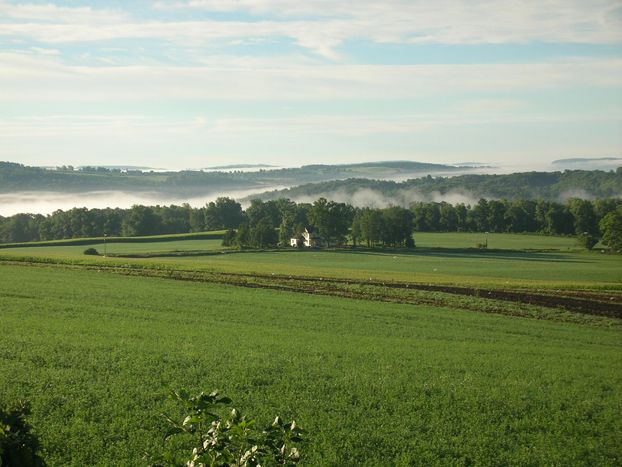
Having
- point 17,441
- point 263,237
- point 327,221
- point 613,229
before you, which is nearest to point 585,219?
point 613,229

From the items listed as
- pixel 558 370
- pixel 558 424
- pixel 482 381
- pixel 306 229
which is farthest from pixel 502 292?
pixel 306 229

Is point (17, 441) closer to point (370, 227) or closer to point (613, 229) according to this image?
point (613, 229)

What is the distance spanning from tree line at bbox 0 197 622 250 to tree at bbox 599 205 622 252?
146mm

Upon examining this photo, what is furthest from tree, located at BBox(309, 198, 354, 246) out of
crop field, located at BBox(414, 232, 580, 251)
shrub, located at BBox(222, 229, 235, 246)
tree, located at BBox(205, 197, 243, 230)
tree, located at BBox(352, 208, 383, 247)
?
tree, located at BBox(205, 197, 243, 230)

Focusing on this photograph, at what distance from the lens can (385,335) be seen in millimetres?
29438

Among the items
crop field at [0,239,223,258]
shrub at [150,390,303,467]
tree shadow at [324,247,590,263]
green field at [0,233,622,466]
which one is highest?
shrub at [150,390,303,467]

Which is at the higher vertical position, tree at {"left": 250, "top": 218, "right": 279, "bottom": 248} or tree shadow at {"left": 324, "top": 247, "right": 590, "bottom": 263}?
tree at {"left": 250, "top": 218, "right": 279, "bottom": 248}

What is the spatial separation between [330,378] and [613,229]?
317 ft

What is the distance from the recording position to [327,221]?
119750 mm

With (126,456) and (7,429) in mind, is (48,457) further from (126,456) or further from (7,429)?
(7,429)

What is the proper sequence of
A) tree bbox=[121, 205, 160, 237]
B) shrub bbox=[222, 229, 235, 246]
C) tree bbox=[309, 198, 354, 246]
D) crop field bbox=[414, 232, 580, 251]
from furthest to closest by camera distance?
1. tree bbox=[121, 205, 160, 237]
2. tree bbox=[309, 198, 354, 246]
3. crop field bbox=[414, 232, 580, 251]
4. shrub bbox=[222, 229, 235, 246]

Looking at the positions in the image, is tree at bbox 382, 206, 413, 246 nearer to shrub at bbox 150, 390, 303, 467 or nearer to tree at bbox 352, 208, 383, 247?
tree at bbox 352, 208, 383, 247

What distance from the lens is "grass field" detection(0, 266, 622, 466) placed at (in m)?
14.0

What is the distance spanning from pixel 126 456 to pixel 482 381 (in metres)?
12.2
